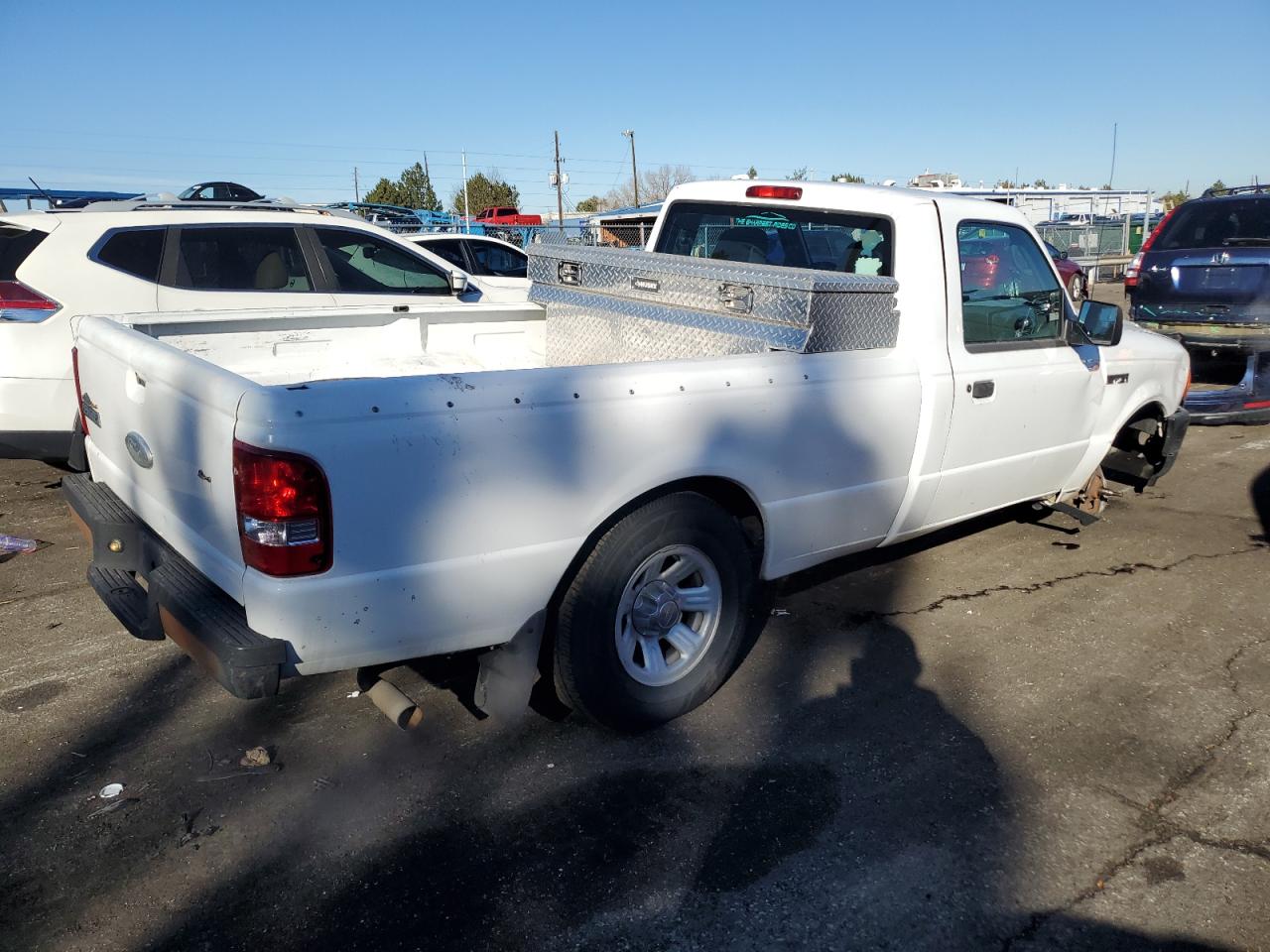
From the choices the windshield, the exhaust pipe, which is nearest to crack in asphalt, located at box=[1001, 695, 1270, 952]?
the exhaust pipe

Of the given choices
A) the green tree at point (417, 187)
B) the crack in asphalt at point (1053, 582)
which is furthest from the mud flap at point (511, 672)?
the green tree at point (417, 187)

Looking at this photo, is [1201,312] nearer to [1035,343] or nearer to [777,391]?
[1035,343]

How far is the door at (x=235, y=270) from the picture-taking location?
21.3 feet

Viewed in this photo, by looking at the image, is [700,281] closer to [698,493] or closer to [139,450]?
[698,493]

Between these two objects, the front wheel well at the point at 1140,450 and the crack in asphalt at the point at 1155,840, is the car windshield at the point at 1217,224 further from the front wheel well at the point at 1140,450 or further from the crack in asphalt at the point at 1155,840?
the crack in asphalt at the point at 1155,840

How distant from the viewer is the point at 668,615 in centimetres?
356

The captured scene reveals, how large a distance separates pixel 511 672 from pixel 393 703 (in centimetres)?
38

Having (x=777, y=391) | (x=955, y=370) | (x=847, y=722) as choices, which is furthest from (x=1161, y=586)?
(x=777, y=391)

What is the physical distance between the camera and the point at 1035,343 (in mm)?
4754

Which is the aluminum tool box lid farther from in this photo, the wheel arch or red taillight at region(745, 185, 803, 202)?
the wheel arch

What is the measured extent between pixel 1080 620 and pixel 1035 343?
1348mm

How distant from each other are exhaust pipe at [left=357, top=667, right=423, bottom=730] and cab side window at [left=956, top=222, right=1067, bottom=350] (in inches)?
110

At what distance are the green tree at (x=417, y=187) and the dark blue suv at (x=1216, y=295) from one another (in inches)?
2006

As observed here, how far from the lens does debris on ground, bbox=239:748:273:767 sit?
345 cm
